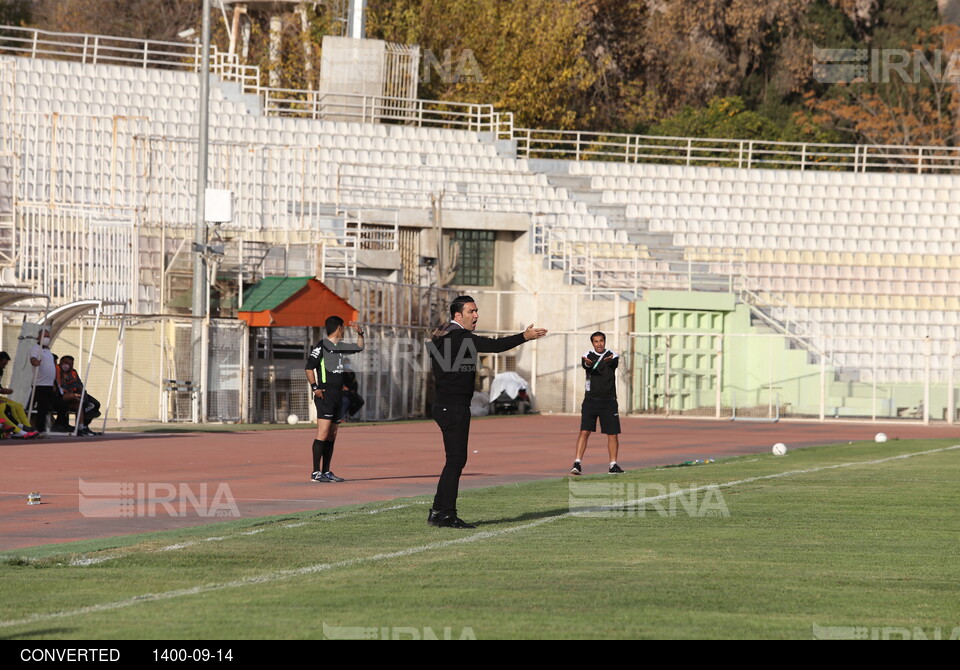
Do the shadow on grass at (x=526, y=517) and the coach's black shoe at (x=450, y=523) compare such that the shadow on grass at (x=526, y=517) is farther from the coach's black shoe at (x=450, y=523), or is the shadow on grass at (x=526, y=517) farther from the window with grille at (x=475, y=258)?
the window with grille at (x=475, y=258)

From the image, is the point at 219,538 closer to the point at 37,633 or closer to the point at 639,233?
the point at 37,633

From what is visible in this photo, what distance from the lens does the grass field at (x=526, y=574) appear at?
7.71 meters

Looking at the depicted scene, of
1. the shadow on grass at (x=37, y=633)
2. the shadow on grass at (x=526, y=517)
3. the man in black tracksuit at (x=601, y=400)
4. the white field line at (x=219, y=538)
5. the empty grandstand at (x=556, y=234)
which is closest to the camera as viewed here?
the shadow on grass at (x=37, y=633)

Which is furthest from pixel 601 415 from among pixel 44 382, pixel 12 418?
pixel 44 382

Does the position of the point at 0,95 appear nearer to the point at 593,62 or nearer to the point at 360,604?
the point at 593,62

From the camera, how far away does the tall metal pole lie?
101ft

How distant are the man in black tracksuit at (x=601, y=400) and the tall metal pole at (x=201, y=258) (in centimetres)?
1318

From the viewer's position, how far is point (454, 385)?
12.3m

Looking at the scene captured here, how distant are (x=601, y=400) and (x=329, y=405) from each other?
4101 mm

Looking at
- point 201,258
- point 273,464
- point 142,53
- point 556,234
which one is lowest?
point 273,464

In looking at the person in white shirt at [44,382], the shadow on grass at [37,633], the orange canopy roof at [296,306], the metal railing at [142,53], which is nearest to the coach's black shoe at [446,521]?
the shadow on grass at [37,633]

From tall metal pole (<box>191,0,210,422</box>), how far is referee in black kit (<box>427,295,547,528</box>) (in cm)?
1896

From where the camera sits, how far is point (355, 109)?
49.6 metres

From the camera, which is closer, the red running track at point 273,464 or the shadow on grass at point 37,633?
the shadow on grass at point 37,633
